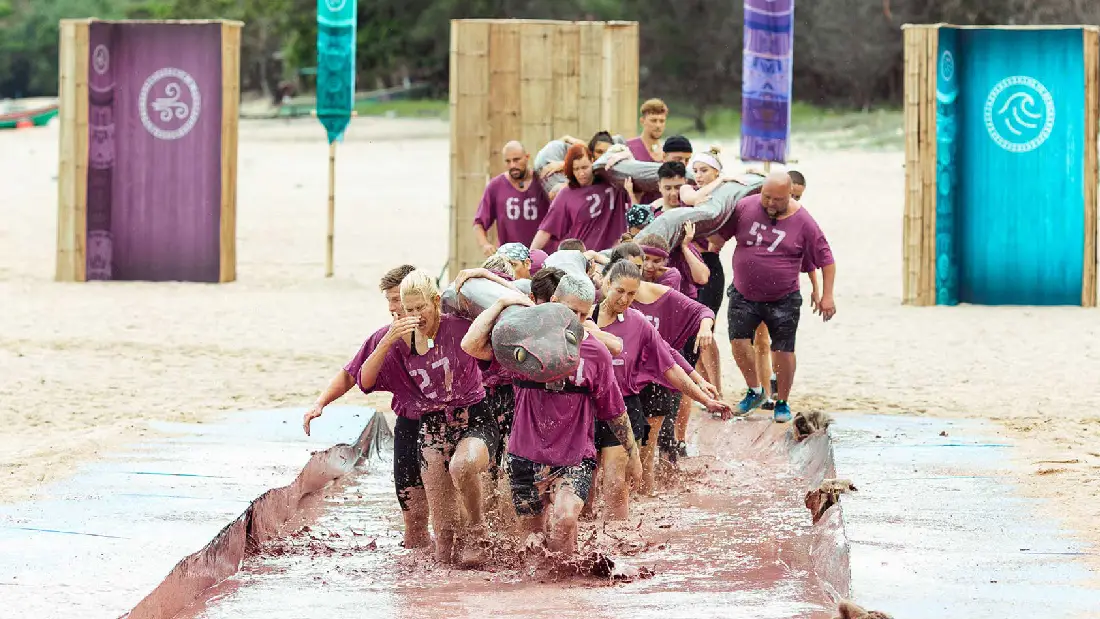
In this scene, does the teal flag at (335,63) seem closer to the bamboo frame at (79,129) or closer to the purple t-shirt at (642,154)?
the bamboo frame at (79,129)

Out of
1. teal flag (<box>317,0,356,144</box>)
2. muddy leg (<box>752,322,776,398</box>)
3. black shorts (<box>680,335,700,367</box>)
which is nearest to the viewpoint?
black shorts (<box>680,335,700,367</box>)

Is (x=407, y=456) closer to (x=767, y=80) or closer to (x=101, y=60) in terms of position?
(x=767, y=80)

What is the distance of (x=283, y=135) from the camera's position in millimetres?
41562

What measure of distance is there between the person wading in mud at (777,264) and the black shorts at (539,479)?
11.9ft

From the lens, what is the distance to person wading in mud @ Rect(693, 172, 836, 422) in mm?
10984

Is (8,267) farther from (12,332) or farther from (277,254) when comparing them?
(12,332)

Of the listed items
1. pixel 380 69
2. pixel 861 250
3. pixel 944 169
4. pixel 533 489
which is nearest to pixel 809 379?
pixel 944 169

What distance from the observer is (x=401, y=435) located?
8031mm

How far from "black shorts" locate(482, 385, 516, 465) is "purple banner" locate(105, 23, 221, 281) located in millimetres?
10156

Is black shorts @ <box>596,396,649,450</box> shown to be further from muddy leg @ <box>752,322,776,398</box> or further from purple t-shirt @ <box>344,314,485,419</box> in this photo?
muddy leg @ <box>752,322,776,398</box>

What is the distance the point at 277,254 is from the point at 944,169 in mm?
8448

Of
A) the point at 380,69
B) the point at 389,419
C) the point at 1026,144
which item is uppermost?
the point at 380,69

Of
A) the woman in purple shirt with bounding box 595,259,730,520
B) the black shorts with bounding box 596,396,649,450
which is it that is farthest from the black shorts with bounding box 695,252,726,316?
the woman in purple shirt with bounding box 595,259,730,520

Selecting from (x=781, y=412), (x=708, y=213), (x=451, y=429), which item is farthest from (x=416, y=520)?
(x=781, y=412)
